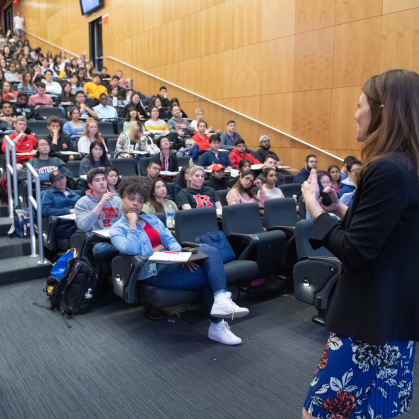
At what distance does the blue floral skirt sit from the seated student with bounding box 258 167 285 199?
3.47 metres

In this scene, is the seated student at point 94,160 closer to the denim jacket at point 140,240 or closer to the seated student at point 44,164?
the seated student at point 44,164

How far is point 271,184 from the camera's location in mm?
4523

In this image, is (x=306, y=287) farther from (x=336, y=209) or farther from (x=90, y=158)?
(x=90, y=158)

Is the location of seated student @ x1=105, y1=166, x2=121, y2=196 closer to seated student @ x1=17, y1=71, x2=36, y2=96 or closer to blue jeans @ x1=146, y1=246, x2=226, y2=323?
blue jeans @ x1=146, y1=246, x2=226, y2=323

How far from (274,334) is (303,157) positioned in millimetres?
4530

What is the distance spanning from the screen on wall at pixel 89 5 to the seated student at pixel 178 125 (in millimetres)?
6042

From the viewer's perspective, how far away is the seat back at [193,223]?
3145mm

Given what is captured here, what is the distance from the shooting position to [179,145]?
6625mm

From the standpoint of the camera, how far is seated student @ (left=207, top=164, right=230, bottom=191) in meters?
4.75

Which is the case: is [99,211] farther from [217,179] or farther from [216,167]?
[217,179]

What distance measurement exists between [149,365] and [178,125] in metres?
5.76

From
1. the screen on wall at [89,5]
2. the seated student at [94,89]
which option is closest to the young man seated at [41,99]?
the seated student at [94,89]

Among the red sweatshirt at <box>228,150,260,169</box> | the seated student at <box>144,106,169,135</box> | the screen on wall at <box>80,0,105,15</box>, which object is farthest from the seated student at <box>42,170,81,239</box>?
the screen on wall at <box>80,0,105,15</box>

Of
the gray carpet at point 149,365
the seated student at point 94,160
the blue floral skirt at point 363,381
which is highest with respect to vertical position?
the seated student at point 94,160
